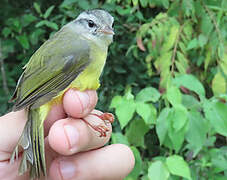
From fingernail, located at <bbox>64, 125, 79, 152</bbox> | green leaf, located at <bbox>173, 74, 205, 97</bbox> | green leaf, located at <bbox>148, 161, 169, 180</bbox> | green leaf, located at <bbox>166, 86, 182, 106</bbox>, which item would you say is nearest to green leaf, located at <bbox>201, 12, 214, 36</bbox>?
green leaf, located at <bbox>173, 74, 205, 97</bbox>

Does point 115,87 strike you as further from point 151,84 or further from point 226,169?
point 226,169

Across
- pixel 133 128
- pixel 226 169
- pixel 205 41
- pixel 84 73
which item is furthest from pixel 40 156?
pixel 205 41

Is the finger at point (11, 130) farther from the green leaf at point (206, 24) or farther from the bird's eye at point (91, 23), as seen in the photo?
the green leaf at point (206, 24)

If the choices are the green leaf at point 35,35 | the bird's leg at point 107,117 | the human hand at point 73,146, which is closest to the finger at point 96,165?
the human hand at point 73,146

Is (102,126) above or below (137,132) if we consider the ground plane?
above

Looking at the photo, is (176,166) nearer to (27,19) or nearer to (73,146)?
(73,146)

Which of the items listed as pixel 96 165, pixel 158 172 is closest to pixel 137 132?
pixel 158 172
